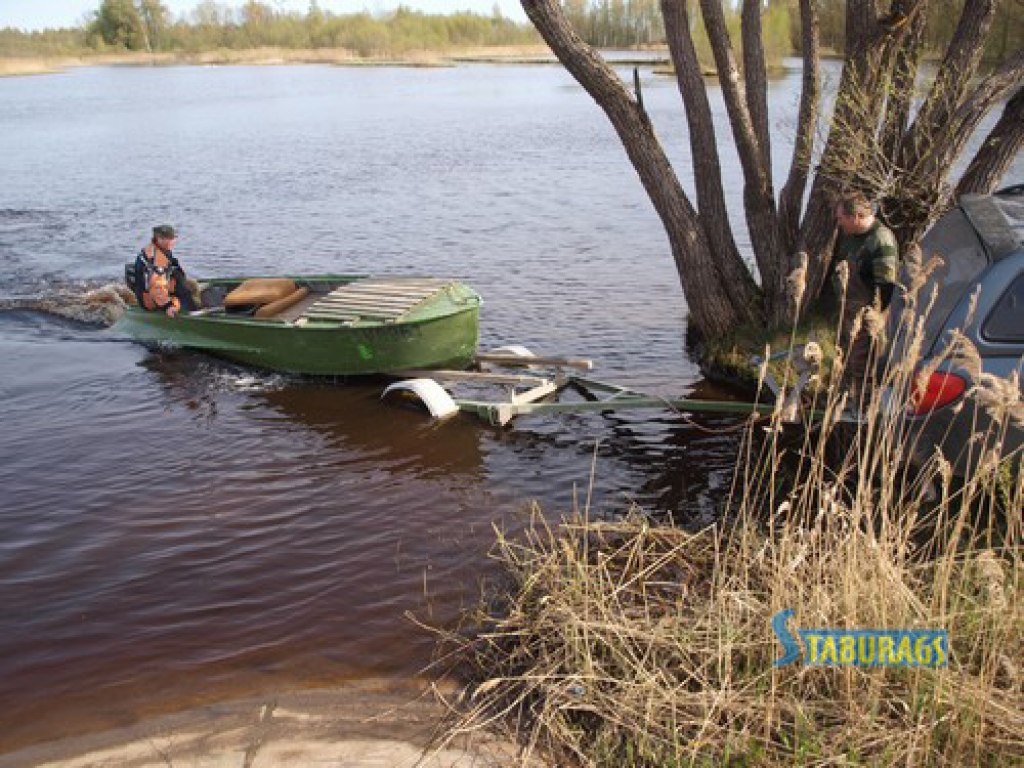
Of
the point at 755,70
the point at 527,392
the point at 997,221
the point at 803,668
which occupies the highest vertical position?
the point at 755,70

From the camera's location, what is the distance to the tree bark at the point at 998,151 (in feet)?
28.3

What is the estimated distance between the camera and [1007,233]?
5.65m

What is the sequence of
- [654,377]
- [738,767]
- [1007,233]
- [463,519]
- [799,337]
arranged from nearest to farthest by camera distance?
[738,767] → [1007,233] → [463,519] → [799,337] → [654,377]

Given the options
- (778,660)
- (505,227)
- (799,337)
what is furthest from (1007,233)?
(505,227)

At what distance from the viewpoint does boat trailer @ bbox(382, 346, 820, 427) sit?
864 cm

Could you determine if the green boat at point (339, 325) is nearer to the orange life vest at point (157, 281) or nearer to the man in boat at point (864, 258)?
the orange life vest at point (157, 281)

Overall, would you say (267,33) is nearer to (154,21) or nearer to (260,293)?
(154,21)

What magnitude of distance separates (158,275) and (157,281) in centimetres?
7

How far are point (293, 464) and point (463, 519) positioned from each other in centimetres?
201

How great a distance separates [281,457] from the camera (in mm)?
8945

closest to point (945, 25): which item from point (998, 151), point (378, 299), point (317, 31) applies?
point (998, 151)

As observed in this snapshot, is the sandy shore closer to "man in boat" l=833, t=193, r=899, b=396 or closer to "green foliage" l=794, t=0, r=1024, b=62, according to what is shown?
"green foliage" l=794, t=0, r=1024, b=62

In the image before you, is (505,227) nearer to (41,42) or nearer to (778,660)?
(778,660)

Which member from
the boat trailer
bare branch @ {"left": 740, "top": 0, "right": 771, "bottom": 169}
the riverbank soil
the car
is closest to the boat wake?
the boat trailer
